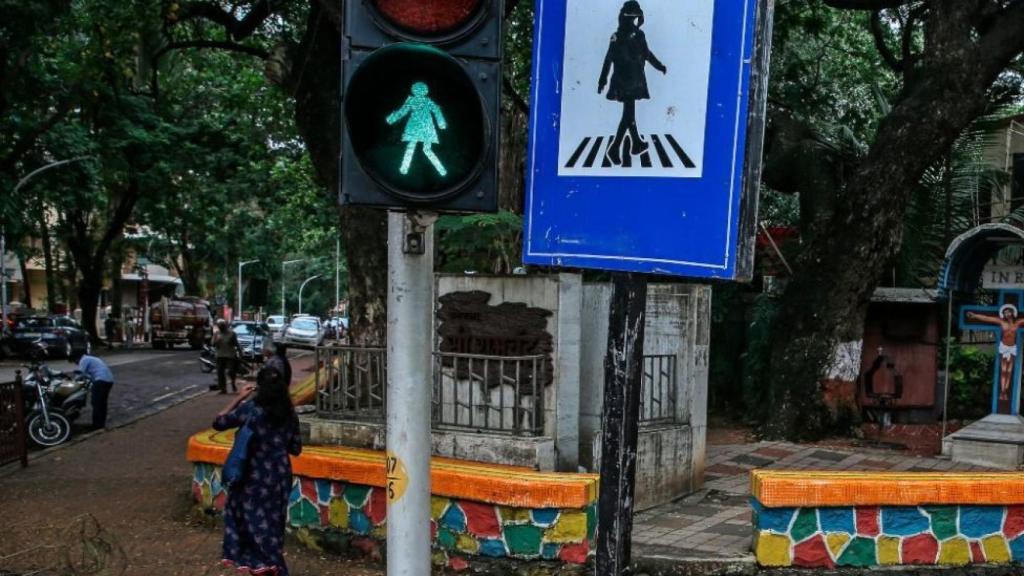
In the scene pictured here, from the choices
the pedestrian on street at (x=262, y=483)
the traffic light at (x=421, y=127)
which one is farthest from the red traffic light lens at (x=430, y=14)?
the pedestrian on street at (x=262, y=483)

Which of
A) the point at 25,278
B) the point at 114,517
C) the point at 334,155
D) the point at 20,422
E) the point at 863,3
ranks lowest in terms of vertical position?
the point at 114,517

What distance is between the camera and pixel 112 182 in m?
27.2

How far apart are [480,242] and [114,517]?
14.3 feet

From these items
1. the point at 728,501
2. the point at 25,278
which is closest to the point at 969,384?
the point at 728,501

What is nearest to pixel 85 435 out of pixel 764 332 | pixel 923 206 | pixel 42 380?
pixel 42 380

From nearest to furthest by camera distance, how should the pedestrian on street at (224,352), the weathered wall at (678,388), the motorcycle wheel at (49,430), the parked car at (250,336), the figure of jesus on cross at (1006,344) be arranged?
the weathered wall at (678,388), the figure of jesus on cross at (1006,344), the motorcycle wheel at (49,430), the pedestrian on street at (224,352), the parked car at (250,336)

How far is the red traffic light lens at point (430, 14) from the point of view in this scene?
2.89 m

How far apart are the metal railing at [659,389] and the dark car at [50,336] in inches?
967

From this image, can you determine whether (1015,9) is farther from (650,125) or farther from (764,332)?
(650,125)

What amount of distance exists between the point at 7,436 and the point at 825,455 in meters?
9.65

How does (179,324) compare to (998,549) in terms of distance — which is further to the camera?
(179,324)

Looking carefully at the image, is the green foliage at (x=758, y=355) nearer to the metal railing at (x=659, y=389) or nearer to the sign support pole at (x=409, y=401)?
the metal railing at (x=659, y=389)

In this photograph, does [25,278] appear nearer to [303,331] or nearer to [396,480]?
[303,331]

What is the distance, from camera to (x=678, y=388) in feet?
28.0
